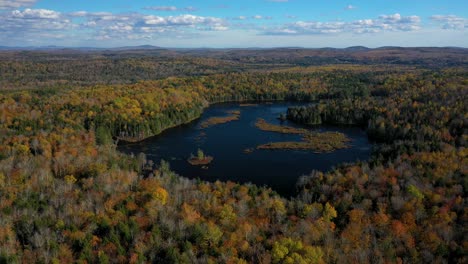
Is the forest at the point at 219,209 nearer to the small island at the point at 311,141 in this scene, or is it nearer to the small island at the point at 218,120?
the small island at the point at 311,141

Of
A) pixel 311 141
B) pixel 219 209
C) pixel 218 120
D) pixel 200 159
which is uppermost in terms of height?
pixel 219 209

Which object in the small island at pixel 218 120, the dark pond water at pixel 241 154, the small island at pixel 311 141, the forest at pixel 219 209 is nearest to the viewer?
the forest at pixel 219 209

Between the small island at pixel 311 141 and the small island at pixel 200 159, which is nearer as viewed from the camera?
the small island at pixel 200 159

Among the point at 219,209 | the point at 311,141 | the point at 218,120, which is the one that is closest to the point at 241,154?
the point at 311,141

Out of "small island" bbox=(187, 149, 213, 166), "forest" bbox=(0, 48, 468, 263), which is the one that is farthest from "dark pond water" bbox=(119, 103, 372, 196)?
"forest" bbox=(0, 48, 468, 263)

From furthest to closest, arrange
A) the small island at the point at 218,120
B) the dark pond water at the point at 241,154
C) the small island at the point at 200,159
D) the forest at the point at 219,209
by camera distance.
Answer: the small island at the point at 218,120 < the small island at the point at 200,159 < the dark pond water at the point at 241,154 < the forest at the point at 219,209

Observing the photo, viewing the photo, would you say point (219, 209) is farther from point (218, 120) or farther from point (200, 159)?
point (218, 120)

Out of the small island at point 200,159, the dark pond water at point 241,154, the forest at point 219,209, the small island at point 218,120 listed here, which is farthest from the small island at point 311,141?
the small island at point 200,159
